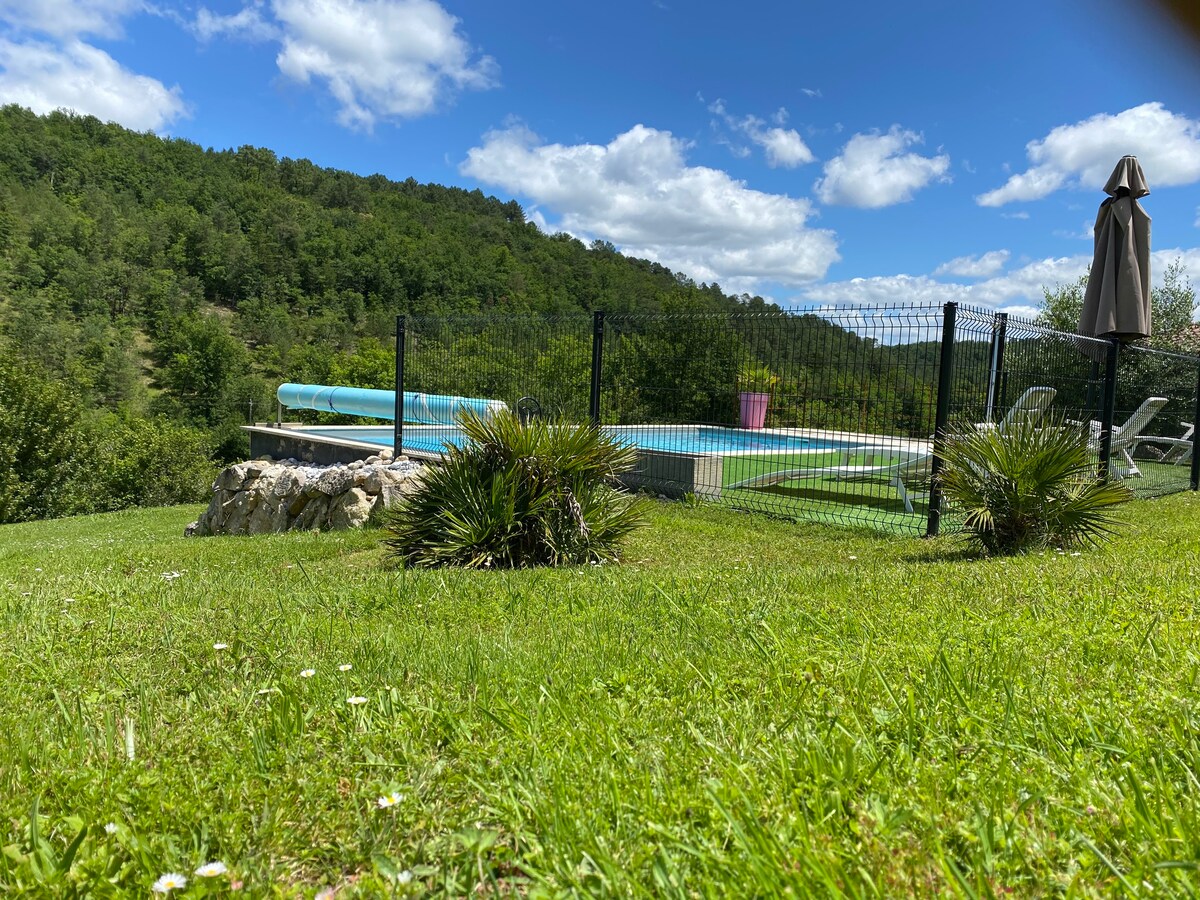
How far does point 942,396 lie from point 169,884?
7.21m

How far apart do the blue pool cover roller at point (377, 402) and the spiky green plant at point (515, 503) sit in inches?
147

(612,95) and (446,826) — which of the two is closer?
(446,826)

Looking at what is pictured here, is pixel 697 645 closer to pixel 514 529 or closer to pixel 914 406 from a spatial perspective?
pixel 514 529

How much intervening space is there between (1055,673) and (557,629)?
6.12 ft

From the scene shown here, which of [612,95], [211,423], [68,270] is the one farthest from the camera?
[68,270]

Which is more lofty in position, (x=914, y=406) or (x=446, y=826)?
(x=914, y=406)

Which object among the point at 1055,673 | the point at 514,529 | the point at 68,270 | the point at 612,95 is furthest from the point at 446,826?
the point at 68,270

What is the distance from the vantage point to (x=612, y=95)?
91.3ft

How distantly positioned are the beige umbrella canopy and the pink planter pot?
423 centimetres

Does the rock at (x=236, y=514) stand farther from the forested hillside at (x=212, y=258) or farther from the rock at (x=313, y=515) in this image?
the forested hillside at (x=212, y=258)

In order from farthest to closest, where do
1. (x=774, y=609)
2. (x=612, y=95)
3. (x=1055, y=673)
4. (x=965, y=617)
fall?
(x=612, y=95) < (x=774, y=609) < (x=965, y=617) < (x=1055, y=673)

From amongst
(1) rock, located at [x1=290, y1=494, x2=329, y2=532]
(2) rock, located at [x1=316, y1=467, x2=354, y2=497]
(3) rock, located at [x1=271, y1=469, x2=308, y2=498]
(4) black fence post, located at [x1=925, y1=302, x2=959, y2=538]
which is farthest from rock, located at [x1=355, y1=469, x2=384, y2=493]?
(4) black fence post, located at [x1=925, y1=302, x2=959, y2=538]

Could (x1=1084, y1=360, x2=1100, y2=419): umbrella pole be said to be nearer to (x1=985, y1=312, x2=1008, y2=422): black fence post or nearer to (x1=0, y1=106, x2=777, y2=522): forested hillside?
(x1=985, y1=312, x2=1008, y2=422): black fence post

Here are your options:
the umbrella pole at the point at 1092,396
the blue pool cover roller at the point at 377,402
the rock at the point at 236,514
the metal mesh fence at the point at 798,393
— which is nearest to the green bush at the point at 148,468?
the blue pool cover roller at the point at 377,402
